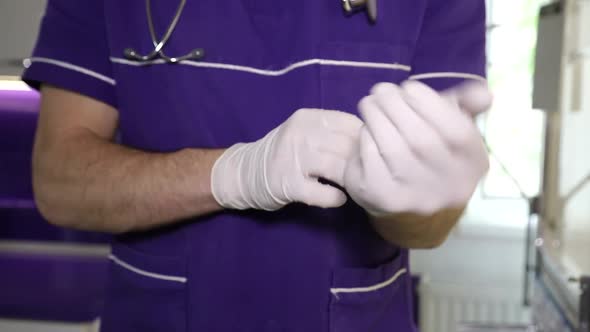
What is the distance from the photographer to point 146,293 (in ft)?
2.87

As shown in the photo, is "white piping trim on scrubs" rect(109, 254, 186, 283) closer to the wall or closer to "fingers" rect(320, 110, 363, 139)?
"fingers" rect(320, 110, 363, 139)

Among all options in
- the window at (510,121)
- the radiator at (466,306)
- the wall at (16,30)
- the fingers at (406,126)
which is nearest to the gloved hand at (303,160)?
the fingers at (406,126)

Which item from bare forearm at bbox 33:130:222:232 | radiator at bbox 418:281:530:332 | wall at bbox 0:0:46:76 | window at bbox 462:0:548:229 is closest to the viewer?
bare forearm at bbox 33:130:222:232

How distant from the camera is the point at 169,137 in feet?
2.86

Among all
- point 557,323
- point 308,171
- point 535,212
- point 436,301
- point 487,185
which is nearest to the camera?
point 308,171

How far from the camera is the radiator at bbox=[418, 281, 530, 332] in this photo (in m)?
2.19

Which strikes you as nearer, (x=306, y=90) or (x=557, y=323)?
(x=306, y=90)

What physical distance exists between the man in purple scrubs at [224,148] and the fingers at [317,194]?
0.24 ft

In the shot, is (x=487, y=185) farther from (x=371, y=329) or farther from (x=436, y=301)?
(x=371, y=329)

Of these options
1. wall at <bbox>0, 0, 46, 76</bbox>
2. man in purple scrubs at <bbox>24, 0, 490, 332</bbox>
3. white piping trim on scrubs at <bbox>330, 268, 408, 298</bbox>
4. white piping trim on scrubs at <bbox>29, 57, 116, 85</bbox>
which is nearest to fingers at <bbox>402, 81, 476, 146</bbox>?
man in purple scrubs at <bbox>24, 0, 490, 332</bbox>

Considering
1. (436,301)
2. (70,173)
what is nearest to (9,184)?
(70,173)

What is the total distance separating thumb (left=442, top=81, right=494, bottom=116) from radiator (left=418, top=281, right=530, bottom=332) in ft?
5.70

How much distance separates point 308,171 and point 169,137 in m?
0.25

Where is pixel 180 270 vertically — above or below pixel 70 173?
below
